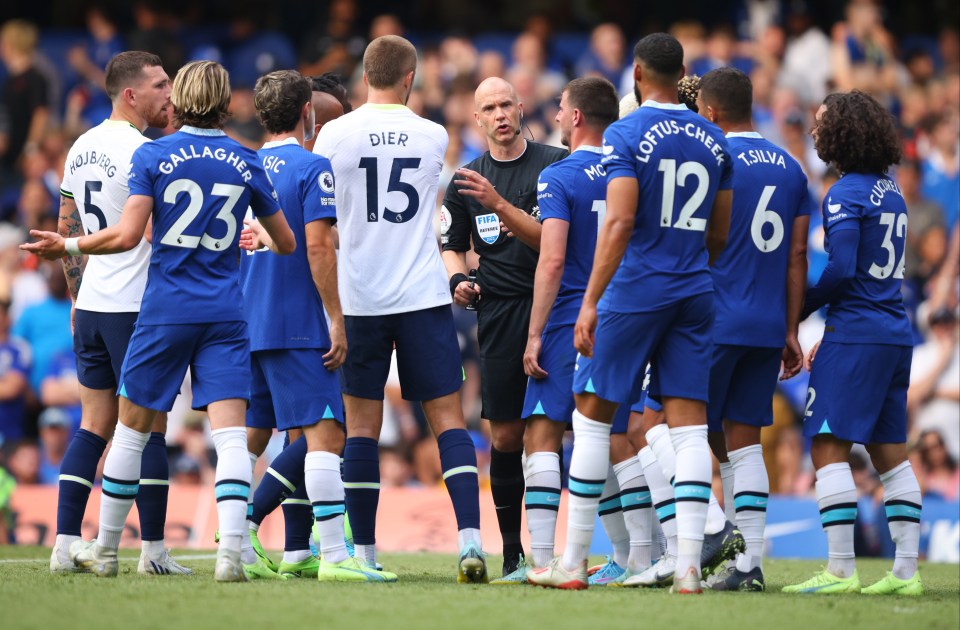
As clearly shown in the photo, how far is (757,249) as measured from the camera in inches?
277

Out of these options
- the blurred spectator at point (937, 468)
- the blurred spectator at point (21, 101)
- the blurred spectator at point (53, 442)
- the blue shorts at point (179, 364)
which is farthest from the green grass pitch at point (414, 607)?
the blurred spectator at point (21, 101)

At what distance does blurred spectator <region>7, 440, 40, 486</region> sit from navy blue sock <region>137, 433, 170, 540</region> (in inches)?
203

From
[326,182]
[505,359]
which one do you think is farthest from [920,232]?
[326,182]

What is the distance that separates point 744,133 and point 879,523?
16.9 ft

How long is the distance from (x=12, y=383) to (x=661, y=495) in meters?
8.02

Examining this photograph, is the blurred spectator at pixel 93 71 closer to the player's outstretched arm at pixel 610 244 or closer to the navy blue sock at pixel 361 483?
the navy blue sock at pixel 361 483

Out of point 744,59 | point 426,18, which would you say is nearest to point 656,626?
point 744,59

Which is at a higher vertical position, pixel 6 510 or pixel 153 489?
pixel 153 489

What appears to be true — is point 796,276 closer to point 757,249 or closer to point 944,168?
point 757,249

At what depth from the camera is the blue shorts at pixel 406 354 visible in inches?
281

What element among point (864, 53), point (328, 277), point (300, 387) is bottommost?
point (300, 387)

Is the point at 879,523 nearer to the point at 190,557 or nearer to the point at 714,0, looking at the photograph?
the point at 190,557

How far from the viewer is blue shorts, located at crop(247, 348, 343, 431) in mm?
6926

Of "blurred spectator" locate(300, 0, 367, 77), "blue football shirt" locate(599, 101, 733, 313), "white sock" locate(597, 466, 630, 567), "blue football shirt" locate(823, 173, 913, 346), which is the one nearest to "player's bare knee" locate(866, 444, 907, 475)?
"blue football shirt" locate(823, 173, 913, 346)
